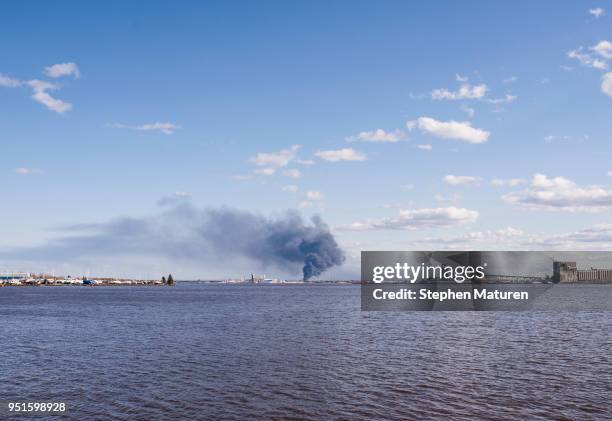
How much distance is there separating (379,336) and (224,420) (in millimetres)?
44836

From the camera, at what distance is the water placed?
34656 mm

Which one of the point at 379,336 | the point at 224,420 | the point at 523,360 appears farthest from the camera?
the point at 379,336

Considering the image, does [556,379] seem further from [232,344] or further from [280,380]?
[232,344]

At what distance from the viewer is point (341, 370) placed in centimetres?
4750

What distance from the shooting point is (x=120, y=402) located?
36156mm

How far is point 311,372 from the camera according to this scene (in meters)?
46.6

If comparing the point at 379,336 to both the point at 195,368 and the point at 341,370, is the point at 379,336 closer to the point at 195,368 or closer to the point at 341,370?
the point at 341,370

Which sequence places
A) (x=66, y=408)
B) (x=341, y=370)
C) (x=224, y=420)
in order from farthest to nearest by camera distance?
(x=341, y=370)
(x=66, y=408)
(x=224, y=420)

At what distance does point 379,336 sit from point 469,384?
105 feet

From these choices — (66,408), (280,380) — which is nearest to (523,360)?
(280,380)

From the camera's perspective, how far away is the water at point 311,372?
34.7m

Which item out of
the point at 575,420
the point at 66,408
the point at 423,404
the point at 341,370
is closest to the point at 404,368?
the point at 341,370

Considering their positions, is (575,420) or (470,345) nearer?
(575,420)

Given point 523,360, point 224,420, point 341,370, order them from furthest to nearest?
point 523,360, point 341,370, point 224,420
